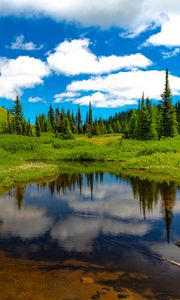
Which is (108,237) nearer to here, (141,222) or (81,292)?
(141,222)

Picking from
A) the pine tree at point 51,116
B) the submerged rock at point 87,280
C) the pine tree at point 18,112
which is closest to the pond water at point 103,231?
the submerged rock at point 87,280

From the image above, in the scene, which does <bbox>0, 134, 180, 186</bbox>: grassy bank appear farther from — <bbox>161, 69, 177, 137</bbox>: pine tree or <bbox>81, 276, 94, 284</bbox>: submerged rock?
<bbox>81, 276, 94, 284</bbox>: submerged rock

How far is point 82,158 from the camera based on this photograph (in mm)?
56281

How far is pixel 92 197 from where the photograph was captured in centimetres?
2438

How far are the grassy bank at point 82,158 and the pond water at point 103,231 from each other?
7.23 meters

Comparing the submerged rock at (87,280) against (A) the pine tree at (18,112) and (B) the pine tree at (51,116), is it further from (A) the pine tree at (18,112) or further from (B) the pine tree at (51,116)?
(B) the pine tree at (51,116)

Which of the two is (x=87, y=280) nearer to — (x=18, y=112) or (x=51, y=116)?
(x=18, y=112)

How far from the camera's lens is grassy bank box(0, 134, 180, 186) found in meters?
35.7

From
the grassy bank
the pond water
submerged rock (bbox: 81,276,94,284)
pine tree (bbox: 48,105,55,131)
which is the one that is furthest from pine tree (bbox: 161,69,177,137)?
pine tree (bbox: 48,105,55,131)

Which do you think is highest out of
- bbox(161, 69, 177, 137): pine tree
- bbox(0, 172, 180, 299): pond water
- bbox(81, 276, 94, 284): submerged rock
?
bbox(161, 69, 177, 137): pine tree

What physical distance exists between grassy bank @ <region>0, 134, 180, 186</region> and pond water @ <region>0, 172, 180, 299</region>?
7231 mm

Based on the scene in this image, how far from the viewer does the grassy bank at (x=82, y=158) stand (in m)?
35.7

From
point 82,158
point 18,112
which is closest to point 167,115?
point 82,158

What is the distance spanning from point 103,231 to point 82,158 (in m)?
40.5
